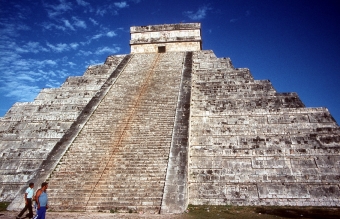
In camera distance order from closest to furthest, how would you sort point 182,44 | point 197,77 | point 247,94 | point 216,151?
point 216,151 → point 247,94 → point 197,77 → point 182,44

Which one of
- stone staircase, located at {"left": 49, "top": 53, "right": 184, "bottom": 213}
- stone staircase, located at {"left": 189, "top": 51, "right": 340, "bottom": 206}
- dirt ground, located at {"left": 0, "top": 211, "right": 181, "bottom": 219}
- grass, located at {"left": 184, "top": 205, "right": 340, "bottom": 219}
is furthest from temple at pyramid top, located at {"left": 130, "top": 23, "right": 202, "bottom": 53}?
dirt ground, located at {"left": 0, "top": 211, "right": 181, "bottom": 219}

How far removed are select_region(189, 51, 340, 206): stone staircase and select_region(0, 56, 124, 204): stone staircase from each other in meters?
5.81

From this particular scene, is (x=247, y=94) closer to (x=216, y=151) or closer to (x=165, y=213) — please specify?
(x=216, y=151)

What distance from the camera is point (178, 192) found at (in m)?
7.48

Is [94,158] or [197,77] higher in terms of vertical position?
[197,77]

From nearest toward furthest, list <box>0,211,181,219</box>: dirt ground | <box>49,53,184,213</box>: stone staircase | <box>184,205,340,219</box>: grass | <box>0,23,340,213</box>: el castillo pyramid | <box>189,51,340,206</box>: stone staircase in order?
<box>0,211,181,219</box>: dirt ground < <box>184,205,340,219</box>: grass < <box>49,53,184,213</box>: stone staircase < <box>0,23,340,213</box>: el castillo pyramid < <box>189,51,340,206</box>: stone staircase

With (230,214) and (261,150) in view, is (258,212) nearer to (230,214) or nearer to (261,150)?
(230,214)

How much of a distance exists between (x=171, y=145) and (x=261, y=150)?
3386mm

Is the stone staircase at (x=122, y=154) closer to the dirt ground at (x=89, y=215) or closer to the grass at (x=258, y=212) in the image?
the dirt ground at (x=89, y=215)

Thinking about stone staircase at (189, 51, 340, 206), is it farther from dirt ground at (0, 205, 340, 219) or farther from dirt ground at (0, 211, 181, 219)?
dirt ground at (0, 211, 181, 219)

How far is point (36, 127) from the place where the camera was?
1148 centimetres

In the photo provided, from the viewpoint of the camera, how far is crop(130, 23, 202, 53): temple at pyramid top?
20.2 metres

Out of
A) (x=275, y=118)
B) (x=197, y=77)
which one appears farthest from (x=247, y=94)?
(x=197, y=77)

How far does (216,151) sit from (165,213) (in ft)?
11.4
